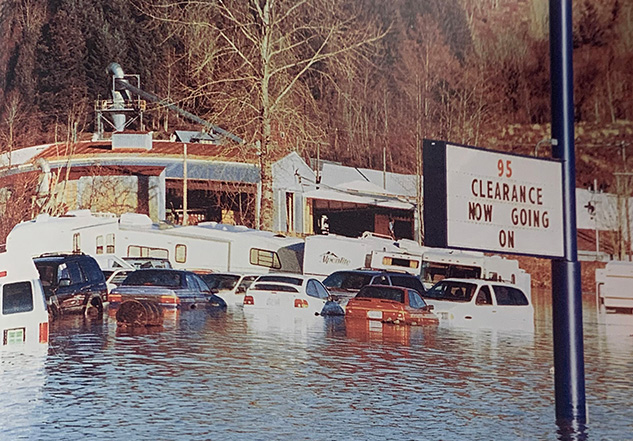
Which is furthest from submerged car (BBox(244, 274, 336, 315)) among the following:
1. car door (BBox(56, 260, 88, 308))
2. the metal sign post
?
the metal sign post

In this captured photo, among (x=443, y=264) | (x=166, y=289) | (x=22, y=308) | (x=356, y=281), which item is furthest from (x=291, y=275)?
(x=22, y=308)

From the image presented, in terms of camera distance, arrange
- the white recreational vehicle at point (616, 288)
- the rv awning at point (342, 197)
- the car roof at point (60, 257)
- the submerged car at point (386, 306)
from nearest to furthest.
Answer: the car roof at point (60, 257)
the submerged car at point (386, 306)
the rv awning at point (342, 197)
the white recreational vehicle at point (616, 288)

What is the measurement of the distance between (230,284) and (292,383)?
1000 millimetres

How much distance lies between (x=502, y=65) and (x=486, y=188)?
358 centimetres

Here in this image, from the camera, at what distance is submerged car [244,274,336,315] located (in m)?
8.68

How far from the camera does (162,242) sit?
8.58 metres

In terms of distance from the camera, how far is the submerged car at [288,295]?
8680mm

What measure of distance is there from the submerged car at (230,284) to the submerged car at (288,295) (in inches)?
1.8

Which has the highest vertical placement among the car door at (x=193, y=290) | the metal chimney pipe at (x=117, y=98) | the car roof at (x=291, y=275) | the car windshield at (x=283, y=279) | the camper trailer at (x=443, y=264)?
the metal chimney pipe at (x=117, y=98)

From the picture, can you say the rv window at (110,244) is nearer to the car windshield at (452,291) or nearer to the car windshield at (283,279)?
the car windshield at (283,279)

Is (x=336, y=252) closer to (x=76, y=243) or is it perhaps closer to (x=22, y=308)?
(x=76, y=243)

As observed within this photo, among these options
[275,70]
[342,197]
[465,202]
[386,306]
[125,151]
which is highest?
[275,70]

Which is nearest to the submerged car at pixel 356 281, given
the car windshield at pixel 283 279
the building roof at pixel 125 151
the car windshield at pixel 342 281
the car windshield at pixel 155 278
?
the car windshield at pixel 342 281

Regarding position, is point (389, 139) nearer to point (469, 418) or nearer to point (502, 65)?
point (502, 65)
